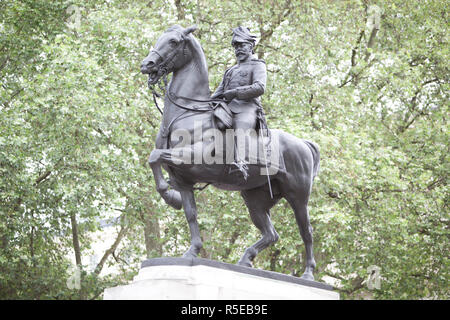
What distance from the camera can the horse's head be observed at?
7.67 metres

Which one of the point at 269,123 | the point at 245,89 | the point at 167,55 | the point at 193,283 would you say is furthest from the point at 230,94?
the point at 269,123

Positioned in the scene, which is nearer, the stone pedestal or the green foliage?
the stone pedestal

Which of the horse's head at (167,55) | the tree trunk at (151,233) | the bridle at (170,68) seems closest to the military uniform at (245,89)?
the bridle at (170,68)

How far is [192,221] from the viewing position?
25.2 feet

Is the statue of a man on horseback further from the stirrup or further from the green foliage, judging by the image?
the green foliage

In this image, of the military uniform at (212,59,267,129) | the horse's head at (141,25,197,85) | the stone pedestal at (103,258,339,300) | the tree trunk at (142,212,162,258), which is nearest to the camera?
the stone pedestal at (103,258,339,300)

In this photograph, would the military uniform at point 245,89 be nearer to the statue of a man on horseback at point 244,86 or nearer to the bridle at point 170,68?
the statue of a man on horseback at point 244,86

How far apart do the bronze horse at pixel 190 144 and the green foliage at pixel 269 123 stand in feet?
19.0

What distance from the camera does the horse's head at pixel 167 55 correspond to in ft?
25.2

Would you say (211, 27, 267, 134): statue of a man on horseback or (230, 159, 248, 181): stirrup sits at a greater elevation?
(211, 27, 267, 134): statue of a man on horseback

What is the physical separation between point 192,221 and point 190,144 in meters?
0.87

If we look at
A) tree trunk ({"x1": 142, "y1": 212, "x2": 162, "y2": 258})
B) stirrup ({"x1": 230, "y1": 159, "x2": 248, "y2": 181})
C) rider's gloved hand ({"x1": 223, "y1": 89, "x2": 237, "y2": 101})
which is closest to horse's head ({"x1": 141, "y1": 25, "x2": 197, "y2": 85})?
rider's gloved hand ({"x1": 223, "y1": 89, "x2": 237, "y2": 101})

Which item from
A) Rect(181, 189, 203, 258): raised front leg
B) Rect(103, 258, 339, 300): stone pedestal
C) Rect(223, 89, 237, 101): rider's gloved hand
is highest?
Rect(223, 89, 237, 101): rider's gloved hand
